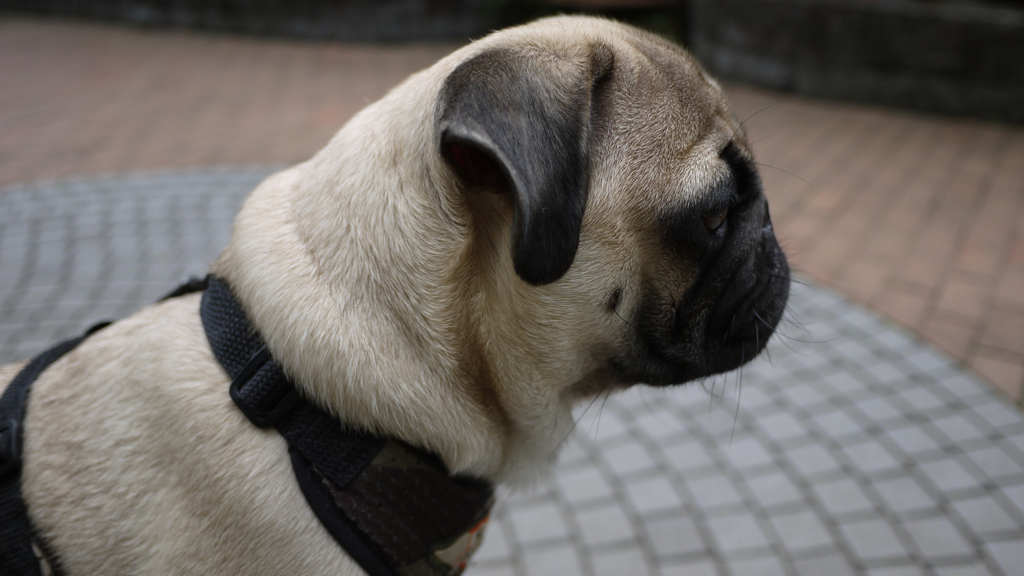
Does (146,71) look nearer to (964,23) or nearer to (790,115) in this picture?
(790,115)

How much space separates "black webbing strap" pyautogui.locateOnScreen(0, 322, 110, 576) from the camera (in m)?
1.50

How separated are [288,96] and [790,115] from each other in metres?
6.19

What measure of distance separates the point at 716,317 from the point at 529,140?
827 millimetres

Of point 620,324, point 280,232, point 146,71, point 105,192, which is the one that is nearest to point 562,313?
point 620,324

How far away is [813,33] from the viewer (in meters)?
7.84

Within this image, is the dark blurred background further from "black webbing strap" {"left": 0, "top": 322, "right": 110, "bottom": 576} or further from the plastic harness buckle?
"black webbing strap" {"left": 0, "top": 322, "right": 110, "bottom": 576}

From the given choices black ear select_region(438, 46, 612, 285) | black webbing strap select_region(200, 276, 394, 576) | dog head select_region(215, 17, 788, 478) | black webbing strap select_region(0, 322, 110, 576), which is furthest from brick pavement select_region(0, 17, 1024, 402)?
black webbing strap select_region(0, 322, 110, 576)

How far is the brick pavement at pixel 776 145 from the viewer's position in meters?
4.95

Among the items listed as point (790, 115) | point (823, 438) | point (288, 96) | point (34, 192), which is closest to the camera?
point (823, 438)

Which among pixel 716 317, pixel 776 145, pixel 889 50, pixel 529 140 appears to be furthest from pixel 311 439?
pixel 889 50

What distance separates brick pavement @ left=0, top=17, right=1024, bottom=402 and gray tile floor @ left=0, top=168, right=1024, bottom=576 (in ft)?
1.74

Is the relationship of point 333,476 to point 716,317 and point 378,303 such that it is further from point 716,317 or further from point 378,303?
point 716,317

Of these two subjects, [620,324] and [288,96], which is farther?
[288,96]

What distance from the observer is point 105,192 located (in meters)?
6.22
